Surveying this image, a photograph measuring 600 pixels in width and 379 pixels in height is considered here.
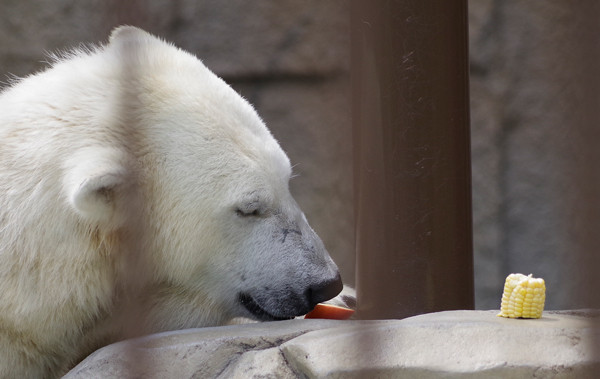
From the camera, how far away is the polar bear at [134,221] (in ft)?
8.26

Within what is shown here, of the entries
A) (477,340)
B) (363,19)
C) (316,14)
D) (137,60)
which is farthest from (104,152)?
(316,14)

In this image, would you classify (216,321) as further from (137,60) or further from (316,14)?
(316,14)

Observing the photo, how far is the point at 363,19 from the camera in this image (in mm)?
2684

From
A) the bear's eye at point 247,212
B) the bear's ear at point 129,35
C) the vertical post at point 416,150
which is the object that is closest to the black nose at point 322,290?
the vertical post at point 416,150

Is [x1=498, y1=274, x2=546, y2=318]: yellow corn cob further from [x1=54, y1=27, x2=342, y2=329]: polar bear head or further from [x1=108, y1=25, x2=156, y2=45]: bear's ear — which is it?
[x1=108, y1=25, x2=156, y2=45]: bear's ear

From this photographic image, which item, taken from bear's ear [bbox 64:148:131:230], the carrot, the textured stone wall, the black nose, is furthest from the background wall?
bear's ear [bbox 64:148:131:230]

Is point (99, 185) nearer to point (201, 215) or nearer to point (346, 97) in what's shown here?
point (201, 215)

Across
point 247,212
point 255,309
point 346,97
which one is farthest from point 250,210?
point 346,97

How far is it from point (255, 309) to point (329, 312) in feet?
1.01

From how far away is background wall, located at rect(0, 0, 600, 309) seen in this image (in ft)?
→ 14.8

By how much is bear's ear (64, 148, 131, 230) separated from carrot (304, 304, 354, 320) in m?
0.72

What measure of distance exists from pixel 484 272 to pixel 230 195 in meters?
2.41

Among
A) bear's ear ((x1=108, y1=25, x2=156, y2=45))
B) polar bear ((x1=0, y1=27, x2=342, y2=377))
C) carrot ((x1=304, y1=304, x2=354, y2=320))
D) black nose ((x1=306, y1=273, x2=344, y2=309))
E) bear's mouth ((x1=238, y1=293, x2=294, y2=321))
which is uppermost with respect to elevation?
bear's ear ((x1=108, y1=25, x2=156, y2=45))

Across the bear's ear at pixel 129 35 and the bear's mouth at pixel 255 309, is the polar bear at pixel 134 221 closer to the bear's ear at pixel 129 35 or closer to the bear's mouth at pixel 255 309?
the bear's mouth at pixel 255 309
